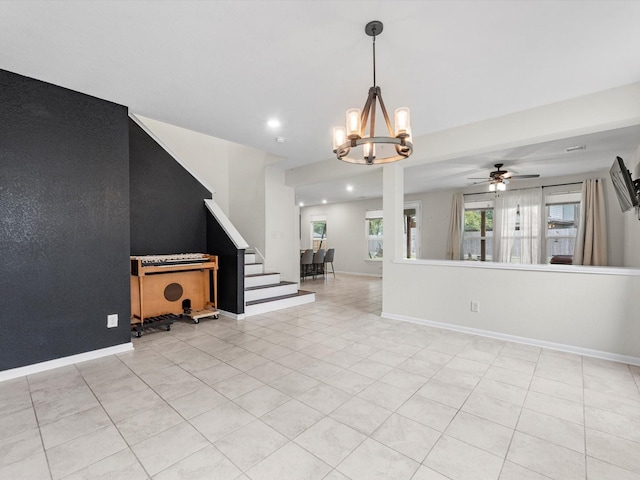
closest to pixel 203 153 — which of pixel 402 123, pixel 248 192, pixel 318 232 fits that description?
pixel 248 192

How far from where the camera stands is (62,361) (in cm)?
275

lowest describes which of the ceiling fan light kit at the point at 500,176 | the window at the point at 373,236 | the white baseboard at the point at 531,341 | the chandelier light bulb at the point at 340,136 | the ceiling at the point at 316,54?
the white baseboard at the point at 531,341

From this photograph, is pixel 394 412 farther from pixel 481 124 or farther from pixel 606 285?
pixel 481 124

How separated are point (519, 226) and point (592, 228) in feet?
4.19

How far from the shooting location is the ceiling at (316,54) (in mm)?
1851

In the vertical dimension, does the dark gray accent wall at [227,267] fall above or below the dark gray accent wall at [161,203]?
below

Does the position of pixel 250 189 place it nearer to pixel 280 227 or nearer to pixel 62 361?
pixel 280 227

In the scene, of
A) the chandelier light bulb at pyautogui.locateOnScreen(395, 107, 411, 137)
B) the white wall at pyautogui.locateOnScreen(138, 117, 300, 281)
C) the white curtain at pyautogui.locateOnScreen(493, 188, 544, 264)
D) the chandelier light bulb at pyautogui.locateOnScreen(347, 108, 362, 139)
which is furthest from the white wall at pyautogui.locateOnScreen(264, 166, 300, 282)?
the white curtain at pyautogui.locateOnScreen(493, 188, 544, 264)

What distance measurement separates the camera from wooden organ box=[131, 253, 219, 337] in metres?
3.68

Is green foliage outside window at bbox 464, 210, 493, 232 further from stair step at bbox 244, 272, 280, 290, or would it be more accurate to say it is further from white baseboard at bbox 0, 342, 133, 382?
white baseboard at bbox 0, 342, 133, 382

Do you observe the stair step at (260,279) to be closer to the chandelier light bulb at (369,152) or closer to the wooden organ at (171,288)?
the wooden organ at (171,288)

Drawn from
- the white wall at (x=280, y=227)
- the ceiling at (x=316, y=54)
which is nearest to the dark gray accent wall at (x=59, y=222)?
the ceiling at (x=316, y=54)

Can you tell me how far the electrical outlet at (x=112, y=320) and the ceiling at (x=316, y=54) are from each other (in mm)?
2255

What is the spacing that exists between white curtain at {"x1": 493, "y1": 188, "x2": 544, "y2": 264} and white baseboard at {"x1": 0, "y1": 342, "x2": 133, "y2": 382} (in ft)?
24.2
